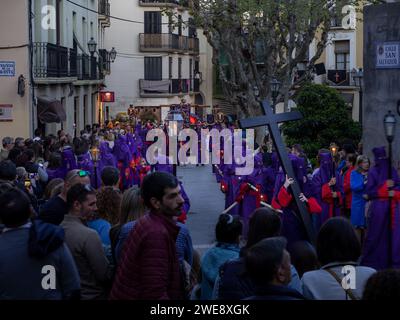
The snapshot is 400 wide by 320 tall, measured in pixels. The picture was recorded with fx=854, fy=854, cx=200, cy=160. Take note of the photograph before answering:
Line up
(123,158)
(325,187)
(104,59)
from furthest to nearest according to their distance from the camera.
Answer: (104,59) < (123,158) < (325,187)

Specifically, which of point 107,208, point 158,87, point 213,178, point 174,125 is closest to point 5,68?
point 213,178

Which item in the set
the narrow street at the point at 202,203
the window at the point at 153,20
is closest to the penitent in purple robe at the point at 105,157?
the narrow street at the point at 202,203

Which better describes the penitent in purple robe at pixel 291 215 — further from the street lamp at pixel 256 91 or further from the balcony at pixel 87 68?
the balcony at pixel 87 68

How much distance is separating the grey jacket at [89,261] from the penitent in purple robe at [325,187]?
658 cm

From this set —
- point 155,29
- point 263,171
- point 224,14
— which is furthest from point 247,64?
point 155,29

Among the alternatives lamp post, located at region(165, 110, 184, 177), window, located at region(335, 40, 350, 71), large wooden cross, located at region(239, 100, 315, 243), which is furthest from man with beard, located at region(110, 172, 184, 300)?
window, located at region(335, 40, 350, 71)

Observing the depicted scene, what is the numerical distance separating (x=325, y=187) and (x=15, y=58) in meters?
11.6

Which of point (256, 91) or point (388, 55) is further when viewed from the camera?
point (256, 91)

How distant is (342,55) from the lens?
1550 inches

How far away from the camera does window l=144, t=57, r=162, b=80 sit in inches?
2026

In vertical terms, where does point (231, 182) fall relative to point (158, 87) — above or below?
below

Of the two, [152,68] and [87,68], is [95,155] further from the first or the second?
[152,68]
